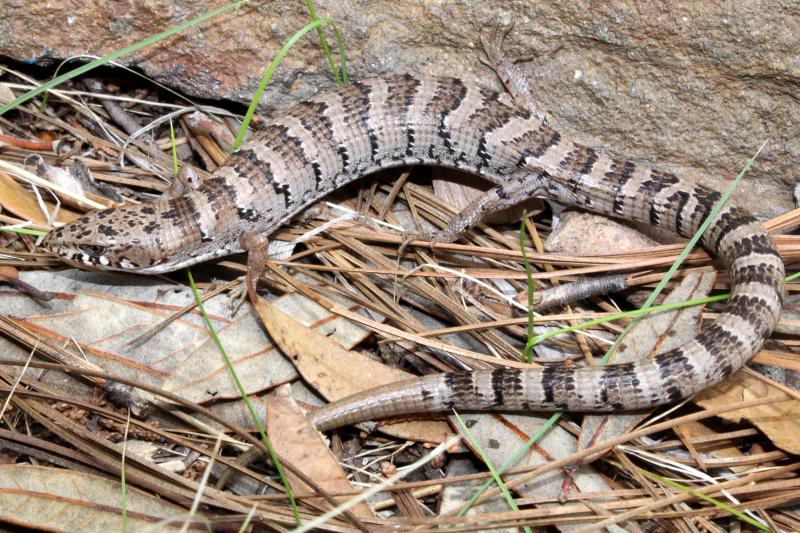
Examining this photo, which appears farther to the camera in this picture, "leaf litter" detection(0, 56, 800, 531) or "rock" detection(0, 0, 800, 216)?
"rock" detection(0, 0, 800, 216)

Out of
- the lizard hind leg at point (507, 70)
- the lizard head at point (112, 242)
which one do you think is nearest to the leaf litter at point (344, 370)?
the lizard head at point (112, 242)

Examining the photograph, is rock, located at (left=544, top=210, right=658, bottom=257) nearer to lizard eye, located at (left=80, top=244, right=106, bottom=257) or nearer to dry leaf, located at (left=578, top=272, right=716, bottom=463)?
dry leaf, located at (left=578, top=272, right=716, bottom=463)

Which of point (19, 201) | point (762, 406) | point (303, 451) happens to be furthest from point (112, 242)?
point (762, 406)

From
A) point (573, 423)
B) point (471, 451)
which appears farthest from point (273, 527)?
point (573, 423)

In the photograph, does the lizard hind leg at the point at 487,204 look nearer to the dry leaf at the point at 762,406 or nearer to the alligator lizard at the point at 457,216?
the alligator lizard at the point at 457,216

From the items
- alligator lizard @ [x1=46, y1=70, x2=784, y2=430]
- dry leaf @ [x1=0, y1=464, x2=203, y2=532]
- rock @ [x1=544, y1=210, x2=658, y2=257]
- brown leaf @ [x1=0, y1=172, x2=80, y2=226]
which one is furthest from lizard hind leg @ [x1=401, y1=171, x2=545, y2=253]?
brown leaf @ [x1=0, y1=172, x2=80, y2=226]

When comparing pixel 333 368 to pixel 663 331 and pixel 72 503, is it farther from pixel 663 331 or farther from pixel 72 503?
pixel 663 331
